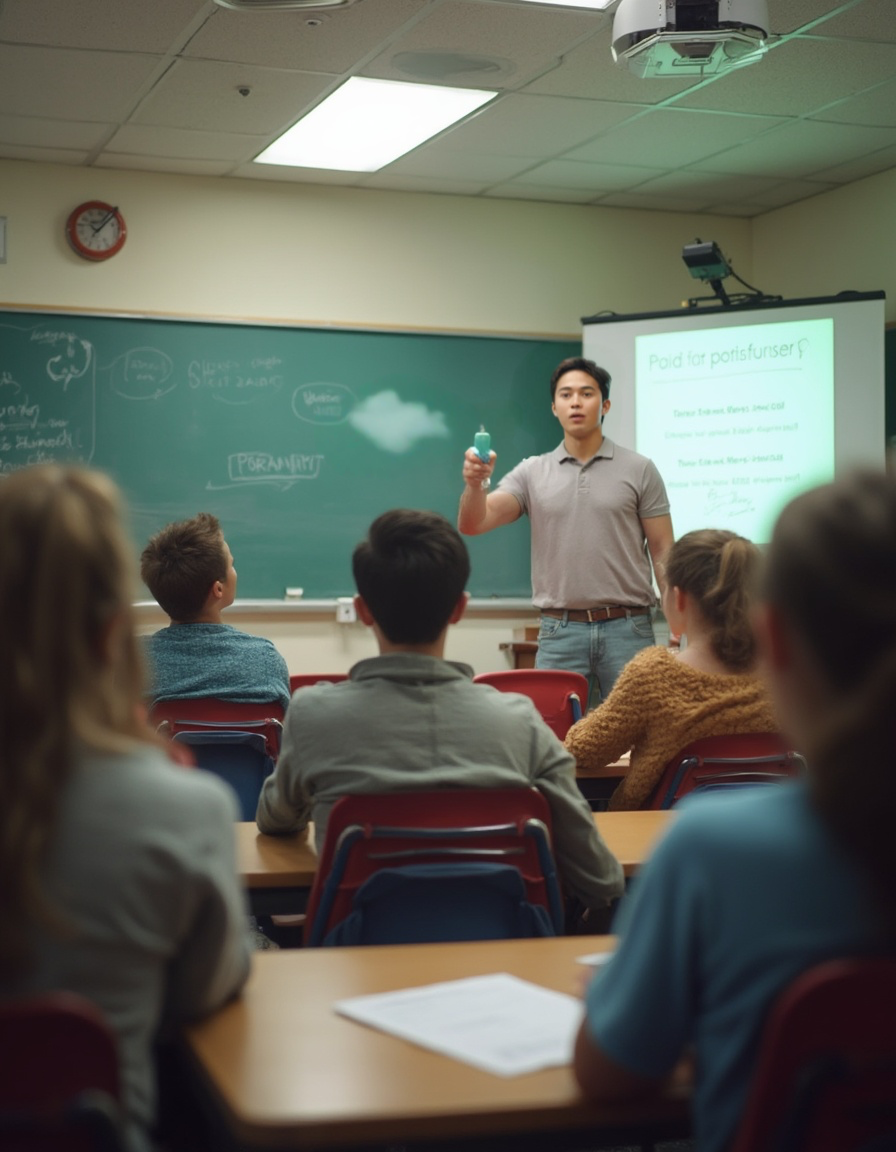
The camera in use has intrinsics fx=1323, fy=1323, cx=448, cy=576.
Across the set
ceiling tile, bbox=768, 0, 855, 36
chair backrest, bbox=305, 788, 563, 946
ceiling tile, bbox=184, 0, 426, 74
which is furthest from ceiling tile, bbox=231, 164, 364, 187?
chair backrest, bbox=305, 788, 563, 946

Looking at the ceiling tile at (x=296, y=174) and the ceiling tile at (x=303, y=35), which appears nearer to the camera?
the ceiling tile at (x=303, y=35)

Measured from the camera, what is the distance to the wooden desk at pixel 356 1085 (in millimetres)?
1065

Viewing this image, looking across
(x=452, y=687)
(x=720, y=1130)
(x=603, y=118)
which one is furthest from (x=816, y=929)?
(x=603, y=118)

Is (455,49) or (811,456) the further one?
(811,456)

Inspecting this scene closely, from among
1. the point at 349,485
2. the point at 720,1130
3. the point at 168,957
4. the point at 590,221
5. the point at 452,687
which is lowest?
the point at 720,1130

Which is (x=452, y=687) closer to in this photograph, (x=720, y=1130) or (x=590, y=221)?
(x=720, y=1130)

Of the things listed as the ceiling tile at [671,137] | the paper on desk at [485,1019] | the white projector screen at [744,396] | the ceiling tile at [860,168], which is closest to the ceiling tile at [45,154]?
the ceiling tile at [671,137]

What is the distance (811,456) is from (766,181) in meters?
1.41

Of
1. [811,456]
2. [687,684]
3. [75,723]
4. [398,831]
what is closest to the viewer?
[75,723]

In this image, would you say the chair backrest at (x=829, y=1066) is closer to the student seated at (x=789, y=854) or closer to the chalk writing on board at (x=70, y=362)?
the student seated at (x=789, y=854)

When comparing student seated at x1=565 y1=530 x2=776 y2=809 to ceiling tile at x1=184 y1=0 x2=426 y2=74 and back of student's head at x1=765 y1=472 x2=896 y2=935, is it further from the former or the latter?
ceiling tile at x1=184 y1=0 x2=426 y2=74

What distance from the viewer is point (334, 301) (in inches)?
243

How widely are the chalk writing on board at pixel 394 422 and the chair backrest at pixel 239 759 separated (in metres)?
3.30

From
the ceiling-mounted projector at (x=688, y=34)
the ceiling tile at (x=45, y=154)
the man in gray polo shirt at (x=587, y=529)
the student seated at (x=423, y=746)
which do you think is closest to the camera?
the student seated at (x=423, y=746)
